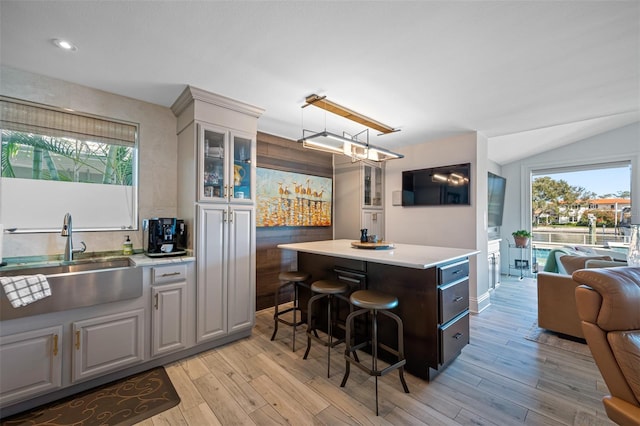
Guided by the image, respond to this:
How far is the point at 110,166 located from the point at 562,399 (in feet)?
13.8

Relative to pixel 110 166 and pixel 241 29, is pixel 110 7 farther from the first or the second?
pixel 110 166

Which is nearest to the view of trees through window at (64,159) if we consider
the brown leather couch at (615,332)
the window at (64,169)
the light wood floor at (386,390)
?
the window at (64,169)

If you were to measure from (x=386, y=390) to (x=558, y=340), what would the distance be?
218cm

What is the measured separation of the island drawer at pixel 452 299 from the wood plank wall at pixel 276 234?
2261mm

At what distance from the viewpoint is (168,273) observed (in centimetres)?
230

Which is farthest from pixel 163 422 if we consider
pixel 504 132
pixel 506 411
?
pixel 504 132

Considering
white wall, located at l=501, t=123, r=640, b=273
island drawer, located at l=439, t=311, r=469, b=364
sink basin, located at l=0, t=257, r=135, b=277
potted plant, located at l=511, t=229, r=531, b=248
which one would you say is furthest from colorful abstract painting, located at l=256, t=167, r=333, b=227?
white wall, located at l=501, t=123, r=640, b=273

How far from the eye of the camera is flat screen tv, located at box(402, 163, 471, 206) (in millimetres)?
3711

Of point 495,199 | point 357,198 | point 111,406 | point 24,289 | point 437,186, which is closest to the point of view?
point 24,289

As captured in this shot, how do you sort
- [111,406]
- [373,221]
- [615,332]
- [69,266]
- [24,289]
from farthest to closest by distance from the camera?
[373,221] < [69,266] < [111,406] < [24,289] < [615,332]

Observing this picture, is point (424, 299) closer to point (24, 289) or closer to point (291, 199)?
point (291, 199)

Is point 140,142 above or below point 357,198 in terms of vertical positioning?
above

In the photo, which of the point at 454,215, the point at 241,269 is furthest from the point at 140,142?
the point at 454,215

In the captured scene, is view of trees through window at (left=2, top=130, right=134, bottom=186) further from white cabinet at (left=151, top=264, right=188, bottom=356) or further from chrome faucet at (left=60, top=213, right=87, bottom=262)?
white cabinet at (left=151, top=264, right=188, bottom=356)
